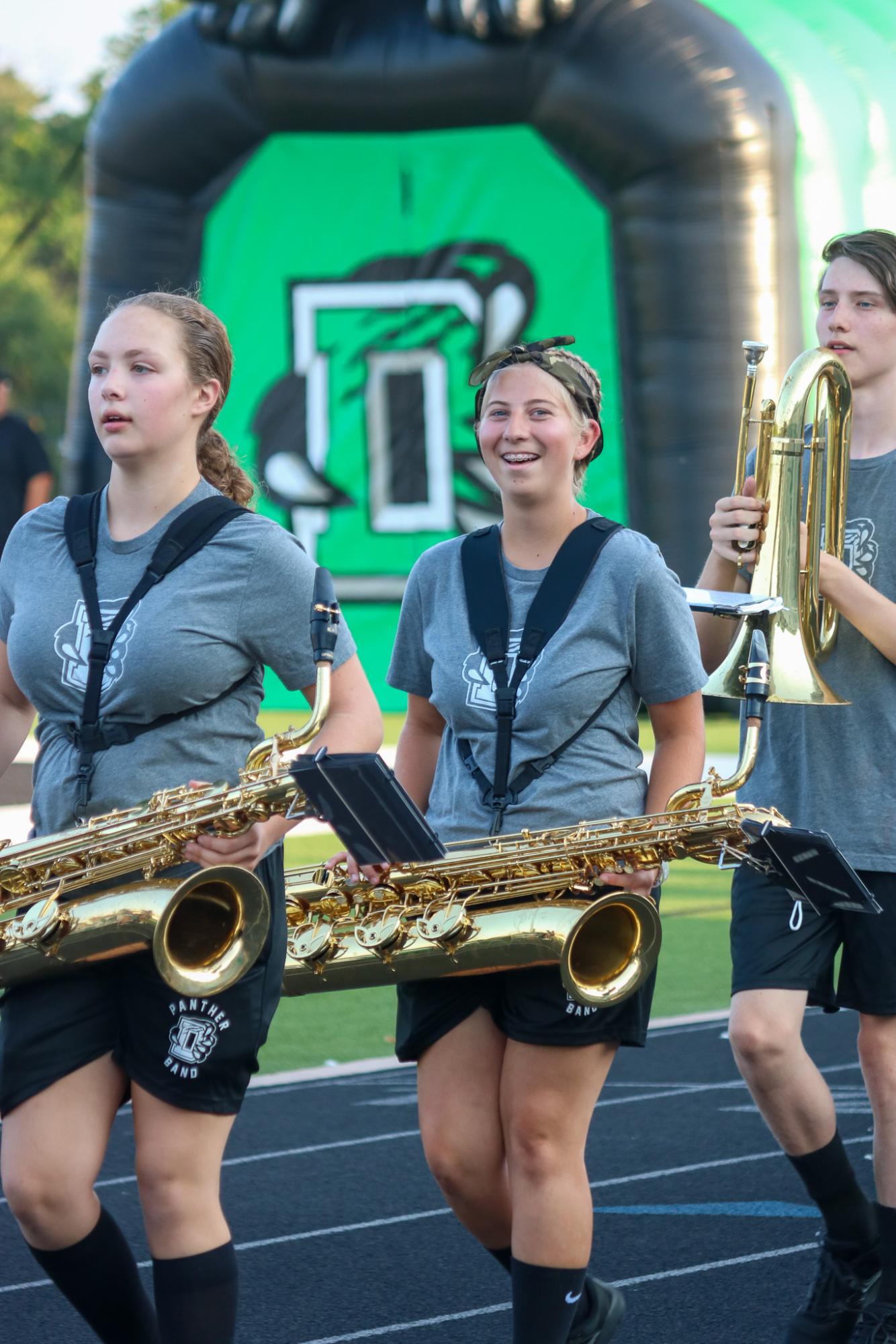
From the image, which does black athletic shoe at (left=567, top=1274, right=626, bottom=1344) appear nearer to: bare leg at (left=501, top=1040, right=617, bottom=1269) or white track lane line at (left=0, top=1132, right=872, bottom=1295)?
bare leg at (left=501, top=1040, right=617, bottom=1269)

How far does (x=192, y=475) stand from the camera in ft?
11.3

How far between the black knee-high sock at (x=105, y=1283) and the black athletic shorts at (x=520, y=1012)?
0.67 metres

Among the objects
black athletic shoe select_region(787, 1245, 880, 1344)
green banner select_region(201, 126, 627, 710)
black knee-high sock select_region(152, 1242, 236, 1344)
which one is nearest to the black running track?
black athletic shoe select_region(787, 1245, 880, 1344)

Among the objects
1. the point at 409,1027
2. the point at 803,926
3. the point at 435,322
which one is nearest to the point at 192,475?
the point at 409,1027

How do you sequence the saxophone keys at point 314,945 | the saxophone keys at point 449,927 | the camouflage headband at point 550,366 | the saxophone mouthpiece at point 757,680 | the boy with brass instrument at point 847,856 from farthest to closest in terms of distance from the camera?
the boy with brass instrument at point 847,856 < the saxophone keys at point 314,945 < the camouflage headband at point 550,366 < the saxophone keys at point 449,927 < the saxophone mouthpiece at point 757,680

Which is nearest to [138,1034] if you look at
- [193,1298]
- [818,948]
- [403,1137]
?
[193,1298]

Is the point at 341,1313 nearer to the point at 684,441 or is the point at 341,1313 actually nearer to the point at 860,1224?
the point at 860,1224

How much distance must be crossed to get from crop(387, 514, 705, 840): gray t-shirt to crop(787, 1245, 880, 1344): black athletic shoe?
3.76 ft

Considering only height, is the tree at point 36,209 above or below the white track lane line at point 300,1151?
above

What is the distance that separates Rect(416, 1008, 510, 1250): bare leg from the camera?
3504mm

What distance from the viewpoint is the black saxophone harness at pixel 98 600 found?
3.22 m

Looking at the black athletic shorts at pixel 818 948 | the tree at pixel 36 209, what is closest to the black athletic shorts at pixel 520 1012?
the black athletic shorts at pixel 818 948

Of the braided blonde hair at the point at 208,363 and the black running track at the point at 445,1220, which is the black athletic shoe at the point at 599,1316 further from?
the braided blonde hair at the point at 208,363

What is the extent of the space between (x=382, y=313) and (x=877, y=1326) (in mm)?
11819
